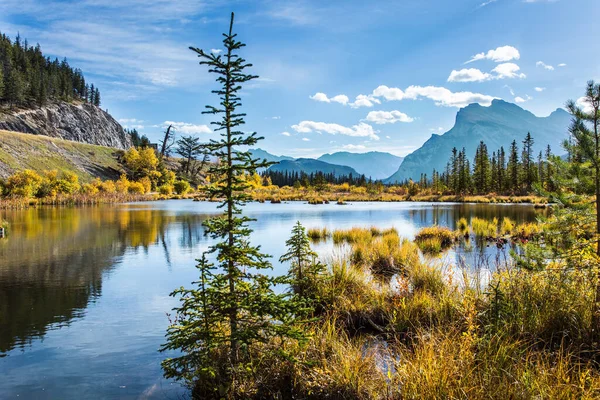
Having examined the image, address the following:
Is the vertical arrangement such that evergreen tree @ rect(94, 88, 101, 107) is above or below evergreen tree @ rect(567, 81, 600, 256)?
above

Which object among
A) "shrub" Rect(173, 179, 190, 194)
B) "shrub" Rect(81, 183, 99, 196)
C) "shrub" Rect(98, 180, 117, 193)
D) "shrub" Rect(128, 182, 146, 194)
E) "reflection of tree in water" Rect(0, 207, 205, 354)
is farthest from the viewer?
"shrub" Rect(173, 179, 190, 194)

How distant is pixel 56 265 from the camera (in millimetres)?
15453

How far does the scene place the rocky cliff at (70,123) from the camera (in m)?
109

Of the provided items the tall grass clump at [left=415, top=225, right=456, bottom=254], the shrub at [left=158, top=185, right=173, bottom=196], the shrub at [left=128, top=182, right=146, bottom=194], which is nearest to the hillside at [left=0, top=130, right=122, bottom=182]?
the shrub at [left=128, top=182, right=146, bottom=194]

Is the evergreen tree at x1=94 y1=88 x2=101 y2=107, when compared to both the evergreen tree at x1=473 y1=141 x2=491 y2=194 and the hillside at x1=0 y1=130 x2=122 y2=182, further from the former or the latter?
the evergreen tree at x1=473 y1=141 x2=491 y2=194

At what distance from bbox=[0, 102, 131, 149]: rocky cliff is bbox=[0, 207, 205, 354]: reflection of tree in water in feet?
335

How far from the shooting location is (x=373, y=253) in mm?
14805

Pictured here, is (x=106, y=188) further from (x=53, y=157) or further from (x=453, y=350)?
(x=453, y=350)

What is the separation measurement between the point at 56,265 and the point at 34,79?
14287 cm

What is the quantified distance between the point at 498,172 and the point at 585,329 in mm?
91249

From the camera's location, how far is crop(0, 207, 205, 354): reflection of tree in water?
9367 millimetres

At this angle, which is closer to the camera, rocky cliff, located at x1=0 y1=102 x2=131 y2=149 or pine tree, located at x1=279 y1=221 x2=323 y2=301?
pine tree, located at x1=279 y1=221 x2=323 y2=301

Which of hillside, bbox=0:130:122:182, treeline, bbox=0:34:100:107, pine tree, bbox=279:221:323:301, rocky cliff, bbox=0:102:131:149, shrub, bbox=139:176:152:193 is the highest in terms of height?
treeline, bbox=0:34:100:107

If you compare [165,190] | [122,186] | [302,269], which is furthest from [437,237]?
[165,190]
